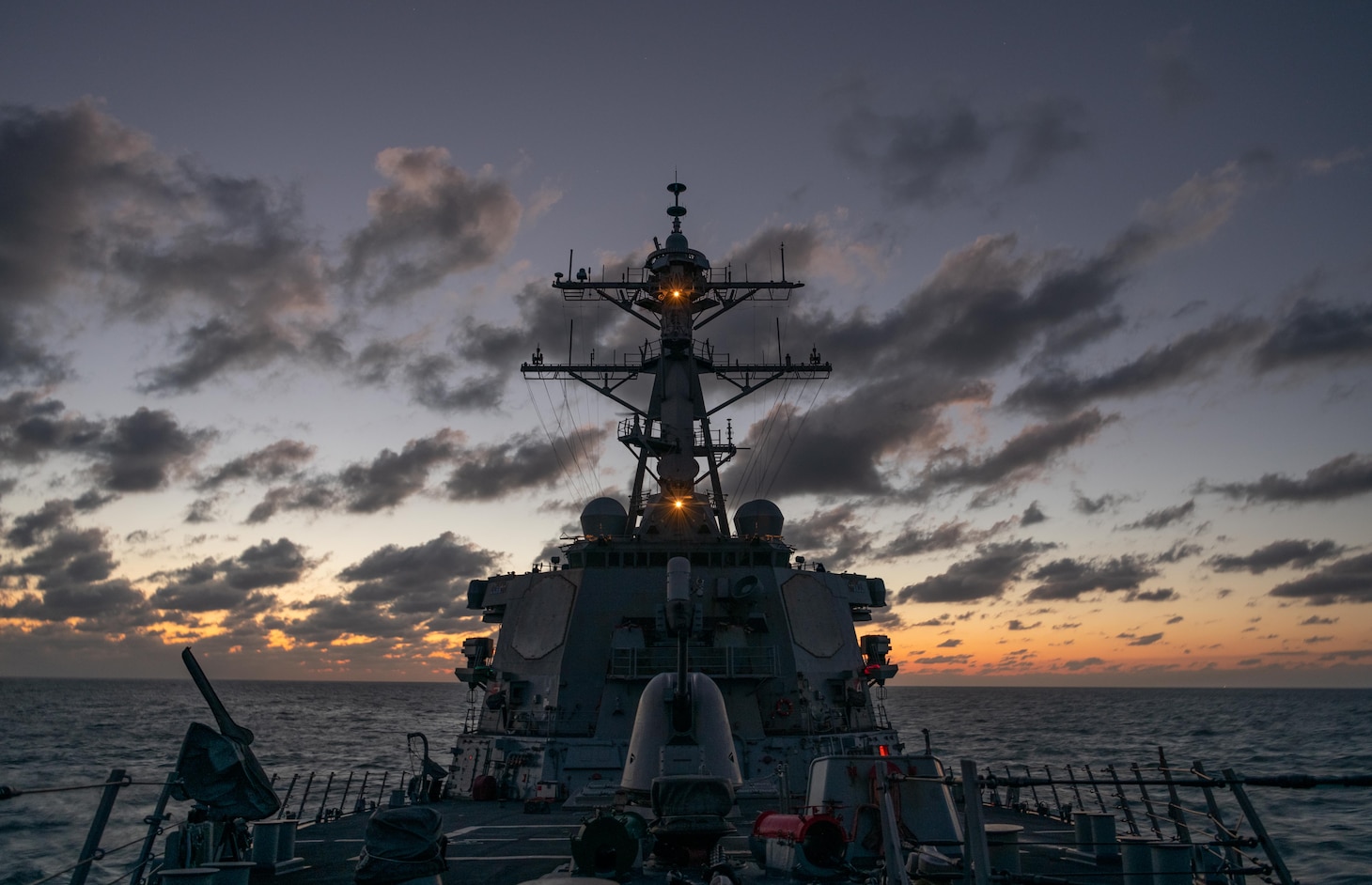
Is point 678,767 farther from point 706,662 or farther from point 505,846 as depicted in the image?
point 706,662

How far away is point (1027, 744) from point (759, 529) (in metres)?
45.8

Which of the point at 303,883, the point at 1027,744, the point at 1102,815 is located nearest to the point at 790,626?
the point at 1102,815

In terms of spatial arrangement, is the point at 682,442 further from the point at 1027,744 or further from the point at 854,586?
the point at 1027,744

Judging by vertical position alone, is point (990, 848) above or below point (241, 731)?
below

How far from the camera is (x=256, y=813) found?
837cm

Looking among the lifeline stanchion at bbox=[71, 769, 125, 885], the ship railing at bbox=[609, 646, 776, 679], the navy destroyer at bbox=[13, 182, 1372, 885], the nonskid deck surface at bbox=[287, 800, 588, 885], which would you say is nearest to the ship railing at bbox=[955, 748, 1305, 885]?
the navy destroyer at bbox=[13, 182, 1372, 885]

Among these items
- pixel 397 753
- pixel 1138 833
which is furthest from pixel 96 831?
pixel 397 753

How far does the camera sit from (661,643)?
20.6m

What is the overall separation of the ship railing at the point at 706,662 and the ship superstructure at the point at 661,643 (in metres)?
0.03

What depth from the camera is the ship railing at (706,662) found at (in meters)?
19.8

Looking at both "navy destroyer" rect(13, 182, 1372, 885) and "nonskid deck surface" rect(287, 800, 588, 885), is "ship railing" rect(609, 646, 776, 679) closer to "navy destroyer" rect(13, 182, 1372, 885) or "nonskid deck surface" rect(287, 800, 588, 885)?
"navy destroyer" rect(13, 182, 1372, 885)

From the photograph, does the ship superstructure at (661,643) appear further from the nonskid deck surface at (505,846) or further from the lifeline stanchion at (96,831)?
the lifeline stanchion at (96,831)

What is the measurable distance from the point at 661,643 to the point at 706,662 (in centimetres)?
113

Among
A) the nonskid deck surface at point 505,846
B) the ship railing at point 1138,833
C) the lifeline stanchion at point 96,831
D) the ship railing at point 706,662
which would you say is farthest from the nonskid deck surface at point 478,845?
the ship railing at point 1138,833
